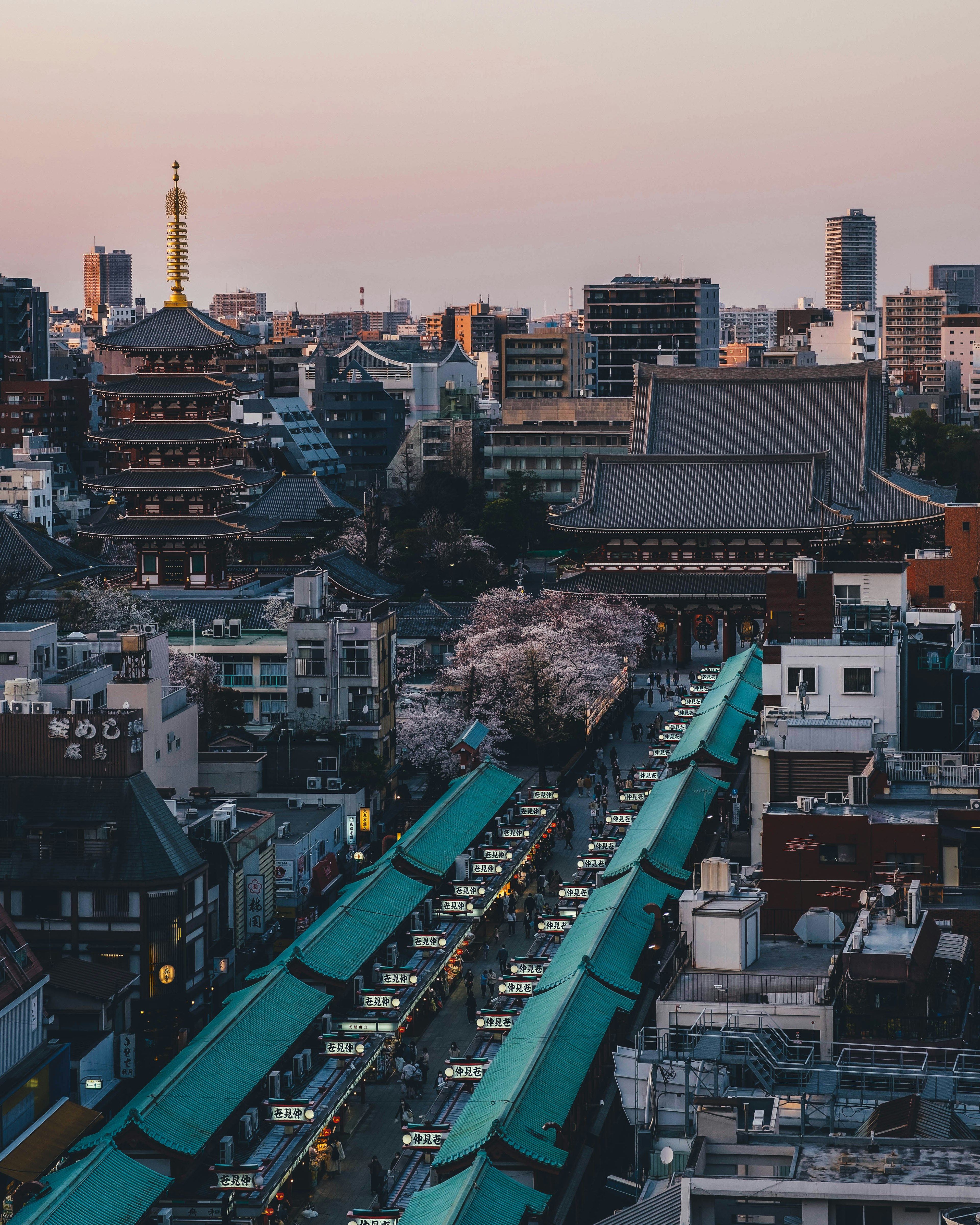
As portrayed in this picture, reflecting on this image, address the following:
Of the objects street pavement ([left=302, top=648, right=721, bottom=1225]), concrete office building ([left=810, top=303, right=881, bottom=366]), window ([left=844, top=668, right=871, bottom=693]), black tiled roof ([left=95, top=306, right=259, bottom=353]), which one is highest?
concrete office building ([left=810, top=303, right=881, bottom=366])

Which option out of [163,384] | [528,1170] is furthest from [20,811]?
[163,384]

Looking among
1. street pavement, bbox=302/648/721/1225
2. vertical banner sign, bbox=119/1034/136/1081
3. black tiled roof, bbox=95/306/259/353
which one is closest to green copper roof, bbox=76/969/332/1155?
vertical banner sign, bbox=119/1034/136/1081

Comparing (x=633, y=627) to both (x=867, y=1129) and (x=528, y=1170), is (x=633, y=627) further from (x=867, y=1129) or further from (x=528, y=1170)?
(x=867, y=1129)

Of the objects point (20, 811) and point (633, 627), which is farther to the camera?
point (633, 627)

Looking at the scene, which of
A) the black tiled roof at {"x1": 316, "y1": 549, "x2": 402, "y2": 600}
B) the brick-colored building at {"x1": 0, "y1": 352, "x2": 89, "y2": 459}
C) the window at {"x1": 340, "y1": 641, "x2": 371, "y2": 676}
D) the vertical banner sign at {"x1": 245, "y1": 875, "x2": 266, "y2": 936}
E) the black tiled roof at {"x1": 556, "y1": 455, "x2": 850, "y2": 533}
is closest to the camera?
the vertical banner sign at {"x1": 245, "y1": 875, "x2": 266, "y2": 936}

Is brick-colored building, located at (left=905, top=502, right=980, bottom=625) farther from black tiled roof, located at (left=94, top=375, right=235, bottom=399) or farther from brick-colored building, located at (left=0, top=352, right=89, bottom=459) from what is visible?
brick-colored building, located at (left=0, top=352, right=89, bottom=459)

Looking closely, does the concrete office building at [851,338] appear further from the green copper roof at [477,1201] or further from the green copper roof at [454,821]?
the green copper roof at [477,1201]

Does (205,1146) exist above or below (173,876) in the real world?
below

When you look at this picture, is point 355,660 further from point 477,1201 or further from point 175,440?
point 477,1201
